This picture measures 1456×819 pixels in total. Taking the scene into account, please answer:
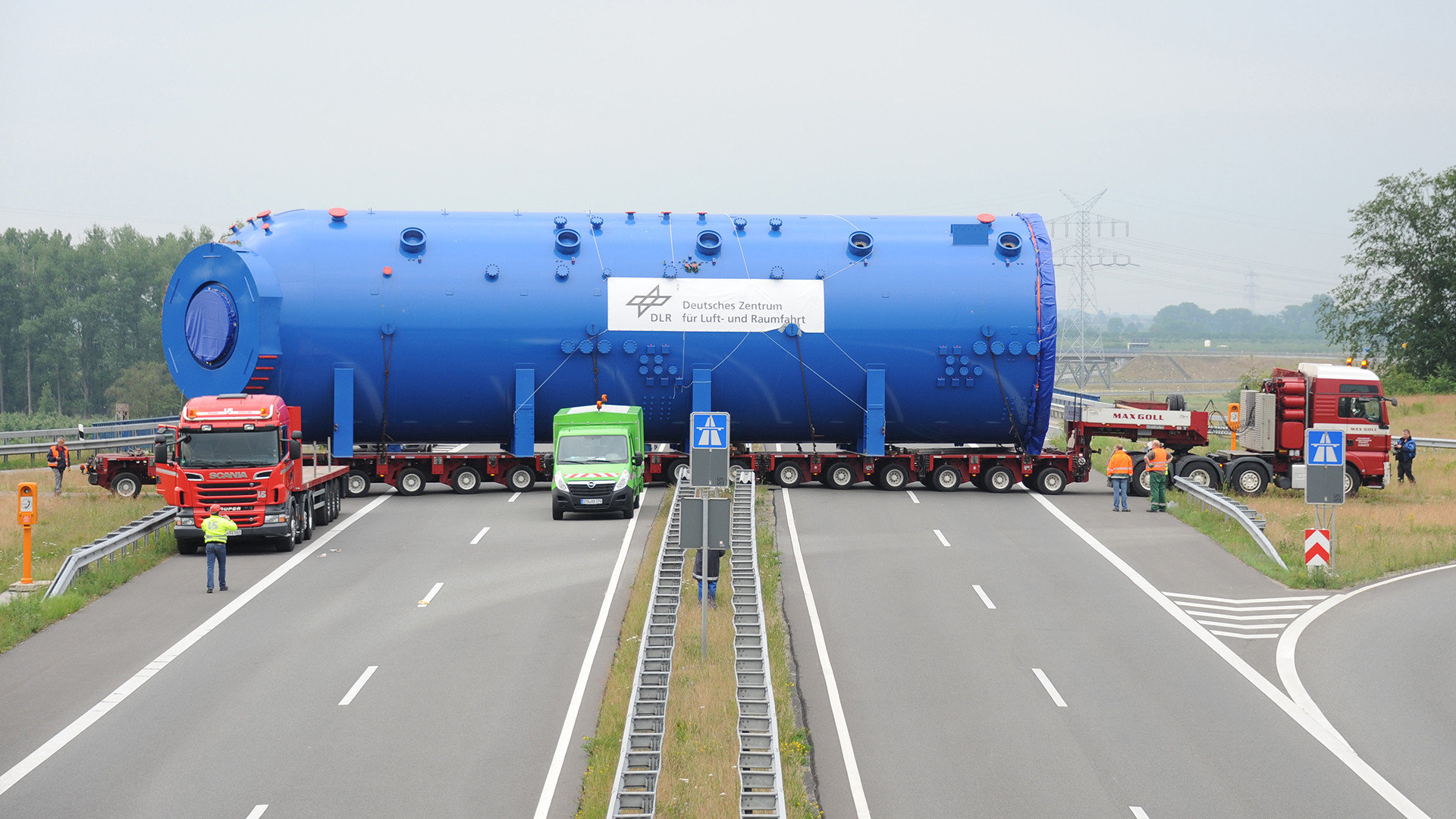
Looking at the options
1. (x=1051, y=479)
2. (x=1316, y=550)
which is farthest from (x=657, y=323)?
(x=1316, y=550)

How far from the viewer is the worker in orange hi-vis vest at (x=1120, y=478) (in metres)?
32.8

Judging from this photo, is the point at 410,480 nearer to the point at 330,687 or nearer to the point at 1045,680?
the point at 330,687

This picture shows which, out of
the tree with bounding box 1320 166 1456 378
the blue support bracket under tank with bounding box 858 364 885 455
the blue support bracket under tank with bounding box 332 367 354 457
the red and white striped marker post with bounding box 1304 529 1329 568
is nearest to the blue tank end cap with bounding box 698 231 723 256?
the blue support bracket under tank with bounding box 858 364 885 455

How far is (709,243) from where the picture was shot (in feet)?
117

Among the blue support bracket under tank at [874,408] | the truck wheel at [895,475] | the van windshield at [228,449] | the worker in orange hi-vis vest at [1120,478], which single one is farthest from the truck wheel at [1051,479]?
the van windshield at [228,449]

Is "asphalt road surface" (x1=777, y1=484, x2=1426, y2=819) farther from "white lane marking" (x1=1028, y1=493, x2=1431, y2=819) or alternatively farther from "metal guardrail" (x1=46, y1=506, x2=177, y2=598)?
"metal guardrail" (x1=46, y1=506, x2=177, y2=598)

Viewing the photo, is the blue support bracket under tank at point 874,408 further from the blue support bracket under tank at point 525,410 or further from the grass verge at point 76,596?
the grass verge at point 76,596

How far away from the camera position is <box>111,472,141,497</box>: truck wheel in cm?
3416

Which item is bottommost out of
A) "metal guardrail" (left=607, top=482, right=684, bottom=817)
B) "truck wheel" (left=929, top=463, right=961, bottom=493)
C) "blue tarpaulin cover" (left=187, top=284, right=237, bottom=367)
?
"metal guardrail" (left=607, top=482, right=684, bottom=817)

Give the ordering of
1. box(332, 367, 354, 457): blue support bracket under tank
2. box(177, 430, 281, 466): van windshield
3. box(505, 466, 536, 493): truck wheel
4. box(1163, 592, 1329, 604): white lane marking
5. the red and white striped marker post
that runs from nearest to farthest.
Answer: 1. box(1163, 592, 1329, 604): white lane marking
2. the red and white striped marker post
3. box(177, 430, 281, 466): van windshield
4. box(332, 367, 354, 457): blue support bracket under tank
5. box(505, 466, 536, 493): truck wheel

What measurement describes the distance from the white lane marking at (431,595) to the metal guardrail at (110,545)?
5.94 m

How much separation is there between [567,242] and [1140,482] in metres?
16.5

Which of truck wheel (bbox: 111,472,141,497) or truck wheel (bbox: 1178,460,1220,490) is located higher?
truck wheel (bbox: 1178,460,1220,490)

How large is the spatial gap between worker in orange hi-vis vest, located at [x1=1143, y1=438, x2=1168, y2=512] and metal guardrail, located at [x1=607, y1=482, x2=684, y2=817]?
1515 centimetres
